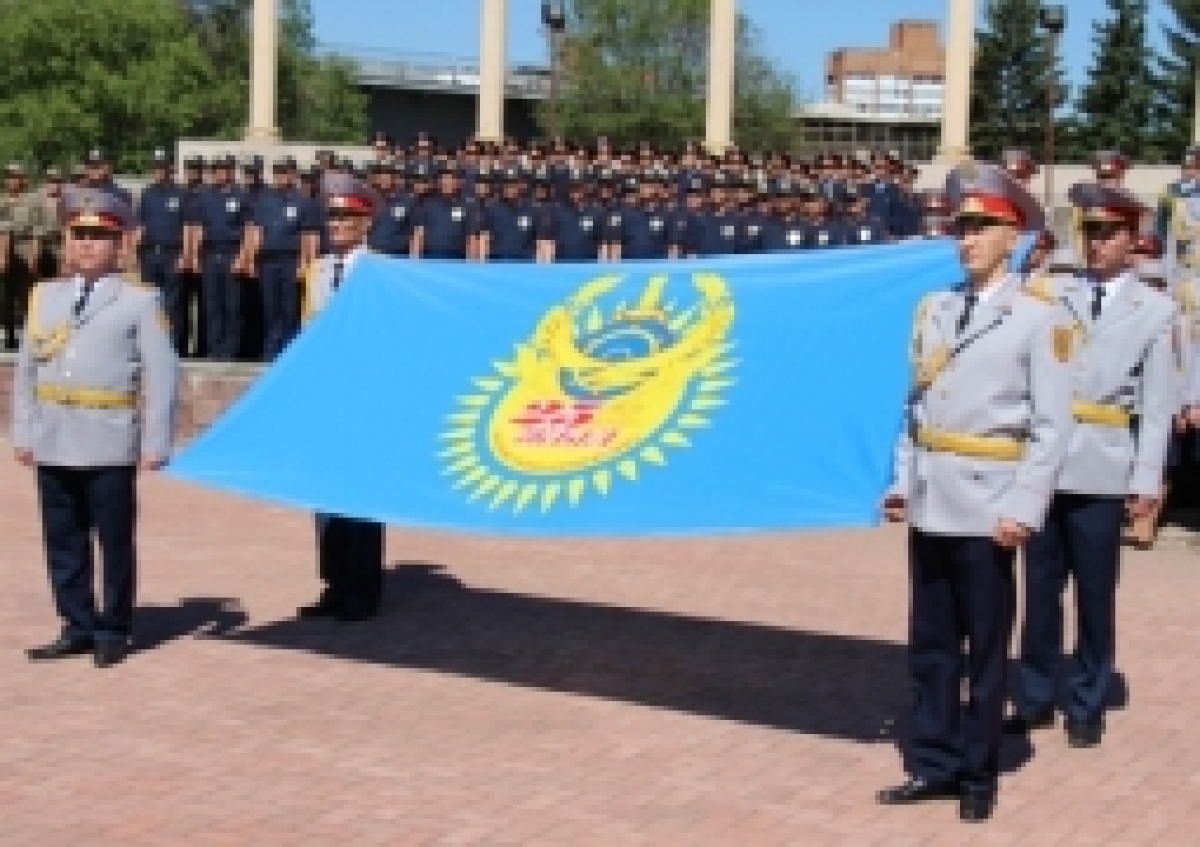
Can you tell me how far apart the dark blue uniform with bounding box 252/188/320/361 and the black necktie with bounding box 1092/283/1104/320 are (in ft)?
35.3

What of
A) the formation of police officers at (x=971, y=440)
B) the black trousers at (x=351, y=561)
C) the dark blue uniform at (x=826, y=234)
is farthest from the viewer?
the dark blue uniform at (x=826, y=234)

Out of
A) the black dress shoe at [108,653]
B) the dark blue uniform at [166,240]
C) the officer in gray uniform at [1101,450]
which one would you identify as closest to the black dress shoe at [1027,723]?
the officer in gray uniform at [1101,450]

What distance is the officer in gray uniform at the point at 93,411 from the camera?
8625 millimetres

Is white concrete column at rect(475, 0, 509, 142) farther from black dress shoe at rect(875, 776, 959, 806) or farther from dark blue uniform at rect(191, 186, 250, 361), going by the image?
black dress shoe at rect(875, 776, 959, 806)

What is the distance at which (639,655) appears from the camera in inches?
359

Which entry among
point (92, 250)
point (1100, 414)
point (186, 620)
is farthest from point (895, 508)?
point (186, 620)

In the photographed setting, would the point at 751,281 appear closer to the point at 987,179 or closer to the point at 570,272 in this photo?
the point at 570,272

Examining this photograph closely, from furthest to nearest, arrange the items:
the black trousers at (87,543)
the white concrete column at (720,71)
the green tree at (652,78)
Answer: the green tree at (652,78)
the white concrete column at (720,71)
the black trousers at (87,543)

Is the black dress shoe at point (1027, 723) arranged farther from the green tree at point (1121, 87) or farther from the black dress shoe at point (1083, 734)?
the green tree at point (1121, 87)

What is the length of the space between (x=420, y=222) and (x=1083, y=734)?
11.1 meters

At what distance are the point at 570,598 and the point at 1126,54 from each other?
7180 centimetres

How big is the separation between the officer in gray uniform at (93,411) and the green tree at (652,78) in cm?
7481

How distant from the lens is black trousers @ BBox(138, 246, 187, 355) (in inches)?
736

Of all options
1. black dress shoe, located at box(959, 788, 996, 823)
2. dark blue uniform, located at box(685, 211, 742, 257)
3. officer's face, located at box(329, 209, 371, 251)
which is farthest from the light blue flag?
dark blue uniform, located at box(685, 211, 742, 257)
